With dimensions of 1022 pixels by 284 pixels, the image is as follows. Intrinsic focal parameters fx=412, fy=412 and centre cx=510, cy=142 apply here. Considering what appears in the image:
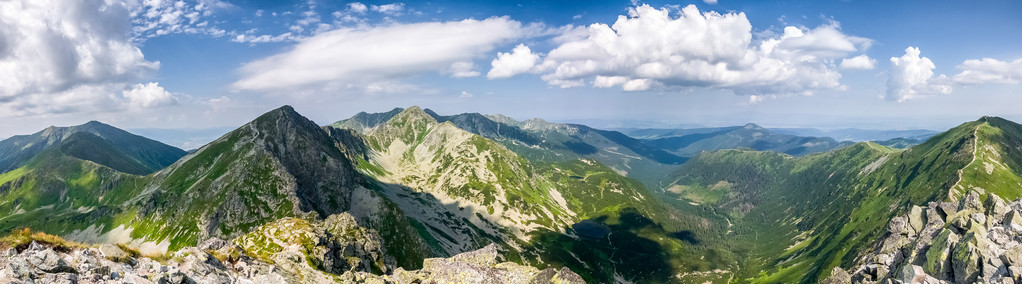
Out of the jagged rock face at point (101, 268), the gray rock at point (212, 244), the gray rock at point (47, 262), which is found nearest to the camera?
the jagged rock face at point (101, 268)

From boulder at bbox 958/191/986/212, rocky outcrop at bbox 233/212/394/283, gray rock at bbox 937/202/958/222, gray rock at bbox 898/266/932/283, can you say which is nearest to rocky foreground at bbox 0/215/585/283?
rocky outcrop at bbox 233/212/394/283

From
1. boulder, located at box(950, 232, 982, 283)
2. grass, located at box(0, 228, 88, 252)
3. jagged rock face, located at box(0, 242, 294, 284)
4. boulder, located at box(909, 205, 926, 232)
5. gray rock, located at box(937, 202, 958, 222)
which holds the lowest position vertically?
boulder, located at box(909, 205, 926, 232)

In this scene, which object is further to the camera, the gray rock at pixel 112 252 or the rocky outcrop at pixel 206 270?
the gray rock at pixel 112 252

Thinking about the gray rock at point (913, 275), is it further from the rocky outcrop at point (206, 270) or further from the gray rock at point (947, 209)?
the gray rock at point (947, 209)

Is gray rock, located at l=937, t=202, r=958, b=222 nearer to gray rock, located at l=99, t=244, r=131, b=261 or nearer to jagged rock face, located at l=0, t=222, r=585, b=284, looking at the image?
jagged rock face, located at l=0, t=222, r=585, b=284

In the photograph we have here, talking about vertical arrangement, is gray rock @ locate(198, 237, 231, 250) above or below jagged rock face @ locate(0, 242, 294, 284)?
below

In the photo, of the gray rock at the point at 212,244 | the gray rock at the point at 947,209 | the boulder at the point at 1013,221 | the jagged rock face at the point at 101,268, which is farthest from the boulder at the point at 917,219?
the gray rock at the point at 212,244

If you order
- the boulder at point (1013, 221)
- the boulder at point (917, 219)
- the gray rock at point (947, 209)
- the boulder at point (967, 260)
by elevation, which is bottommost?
the boulder at point (917, 219)

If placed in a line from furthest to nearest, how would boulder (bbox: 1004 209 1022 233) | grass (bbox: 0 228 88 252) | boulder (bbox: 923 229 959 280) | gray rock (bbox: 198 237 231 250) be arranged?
gray rock (bbox: 198 237 231 250)
boulder (bbox: 1004 209 1022 233)
boulder (bbox: 923 229 959 280)
grass (bbox: 0 228 88 252)

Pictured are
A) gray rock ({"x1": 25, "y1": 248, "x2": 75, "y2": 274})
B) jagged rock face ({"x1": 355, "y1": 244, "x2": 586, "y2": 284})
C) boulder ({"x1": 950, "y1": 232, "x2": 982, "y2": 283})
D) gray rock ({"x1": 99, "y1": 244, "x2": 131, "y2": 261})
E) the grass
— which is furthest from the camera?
boulder ({"x1": 950, "y1": 232, "x2": 982, "y2": 283})

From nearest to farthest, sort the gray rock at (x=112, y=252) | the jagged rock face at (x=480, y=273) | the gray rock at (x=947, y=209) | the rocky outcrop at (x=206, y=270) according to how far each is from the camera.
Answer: the rocky outcrop at (x=206, y=270), the gray rock at (x=112, y=252), the jagged rock face at (x=480, y=273), the gray rock at (x=947, y=209)

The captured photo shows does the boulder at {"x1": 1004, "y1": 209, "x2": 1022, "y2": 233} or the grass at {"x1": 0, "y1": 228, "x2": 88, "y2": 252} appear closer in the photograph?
the grass at {"x1": 0, "y1": 228, "x2": 88, "y2": 252}

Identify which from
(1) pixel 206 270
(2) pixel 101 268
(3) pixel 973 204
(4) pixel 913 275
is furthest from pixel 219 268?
(3) pixel 973 204

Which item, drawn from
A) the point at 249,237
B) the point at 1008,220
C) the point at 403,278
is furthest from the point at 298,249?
the point at 1008,220
